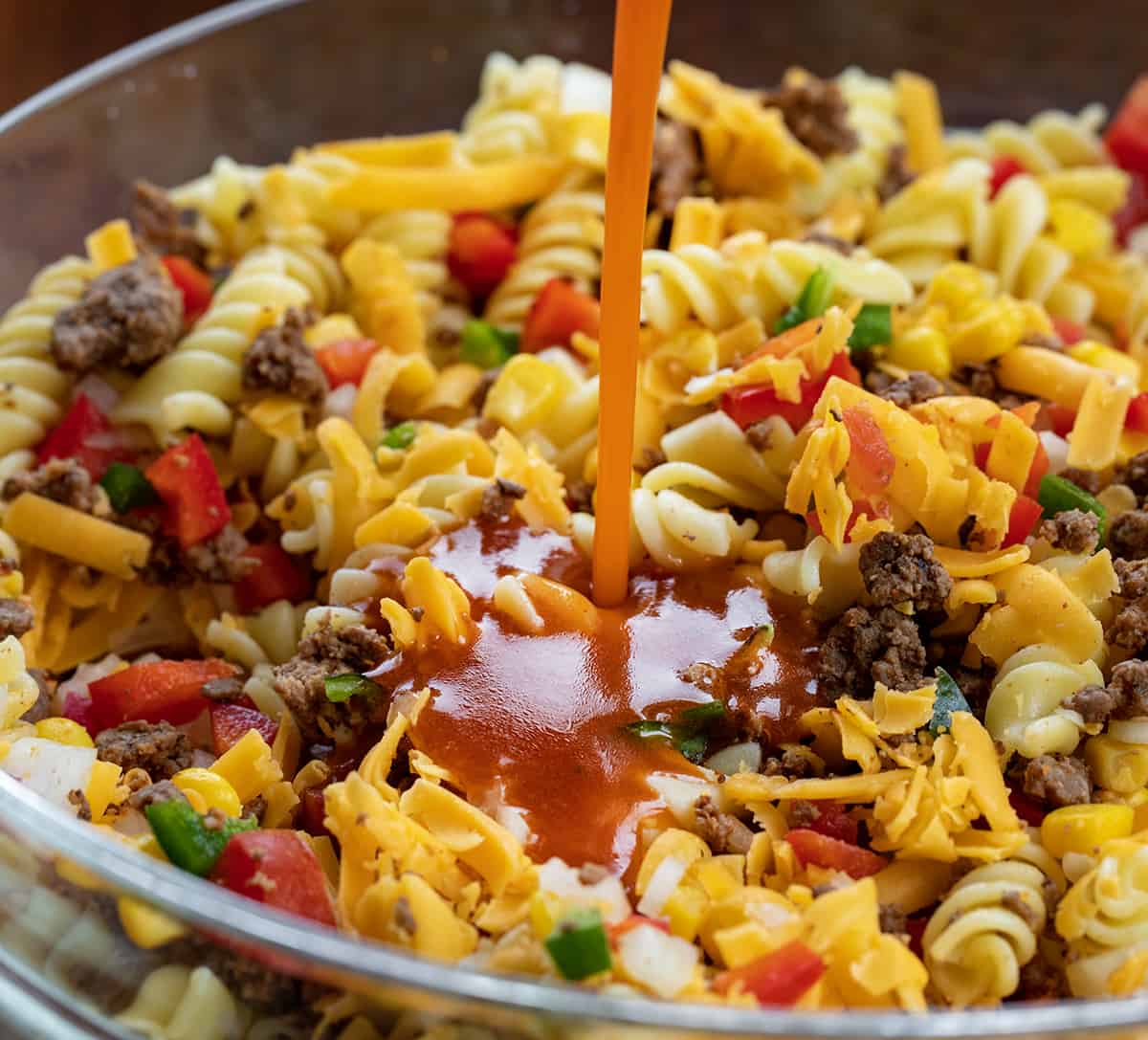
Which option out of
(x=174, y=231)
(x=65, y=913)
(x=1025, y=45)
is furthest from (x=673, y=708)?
(x=1025, y=45)

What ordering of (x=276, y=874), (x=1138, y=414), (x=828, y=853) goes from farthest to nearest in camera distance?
(x=1138, y=414)
(x=828, y=853)
(x=276, y=874)

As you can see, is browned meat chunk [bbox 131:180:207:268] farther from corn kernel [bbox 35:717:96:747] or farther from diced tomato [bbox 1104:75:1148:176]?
diced tomato [bbox 1104:75:1148:176]

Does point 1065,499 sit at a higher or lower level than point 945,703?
higher

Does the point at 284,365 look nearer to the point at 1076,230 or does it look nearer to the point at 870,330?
the point at 870,330

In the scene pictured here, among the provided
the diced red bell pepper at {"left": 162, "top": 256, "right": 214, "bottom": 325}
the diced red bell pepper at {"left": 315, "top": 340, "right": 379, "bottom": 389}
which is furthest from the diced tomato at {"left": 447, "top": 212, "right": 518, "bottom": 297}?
Answer: the diced red bell pepper at {"left": 162, "top": 256, "right": 214, "bottom": 325}

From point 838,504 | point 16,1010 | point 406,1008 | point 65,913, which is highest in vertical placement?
point 838,504

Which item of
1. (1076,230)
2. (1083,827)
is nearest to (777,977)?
(1083,827)

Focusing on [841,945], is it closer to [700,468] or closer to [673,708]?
[673,708]
